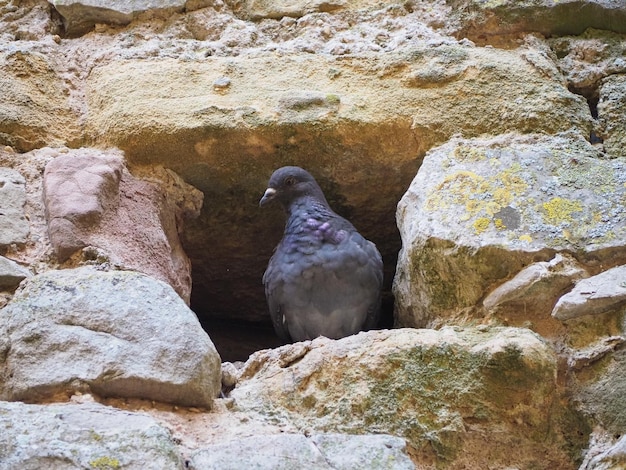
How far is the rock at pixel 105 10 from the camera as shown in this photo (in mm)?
2875

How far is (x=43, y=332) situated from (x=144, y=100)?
3.15 feet

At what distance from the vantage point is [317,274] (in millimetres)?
2805

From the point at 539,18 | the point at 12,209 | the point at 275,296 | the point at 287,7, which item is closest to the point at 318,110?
the point at 287,7

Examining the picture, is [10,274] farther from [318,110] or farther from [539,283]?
[539,283]

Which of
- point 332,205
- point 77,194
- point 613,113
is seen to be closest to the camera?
point 77,194

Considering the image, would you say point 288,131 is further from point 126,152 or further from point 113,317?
point 113,317

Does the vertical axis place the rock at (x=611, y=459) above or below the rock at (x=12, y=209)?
below

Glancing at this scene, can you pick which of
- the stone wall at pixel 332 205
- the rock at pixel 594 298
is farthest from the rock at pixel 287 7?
the rock at pixel 594 298

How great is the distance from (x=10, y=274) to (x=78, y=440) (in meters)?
0.61

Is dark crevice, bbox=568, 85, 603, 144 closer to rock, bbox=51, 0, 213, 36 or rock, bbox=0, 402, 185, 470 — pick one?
rock, bbox=51, 0, 213, 36

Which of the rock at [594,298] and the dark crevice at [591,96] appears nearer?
the rock at [594,298]

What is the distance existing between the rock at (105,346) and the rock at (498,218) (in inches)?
23.3

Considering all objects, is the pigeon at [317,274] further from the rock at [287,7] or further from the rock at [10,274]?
the rock at [10,274]

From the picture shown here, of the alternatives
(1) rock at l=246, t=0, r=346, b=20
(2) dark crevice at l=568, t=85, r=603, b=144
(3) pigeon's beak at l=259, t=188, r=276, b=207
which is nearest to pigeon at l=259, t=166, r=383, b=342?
(3) pigeon's beak at l=259, t=188, r=276, b=207
